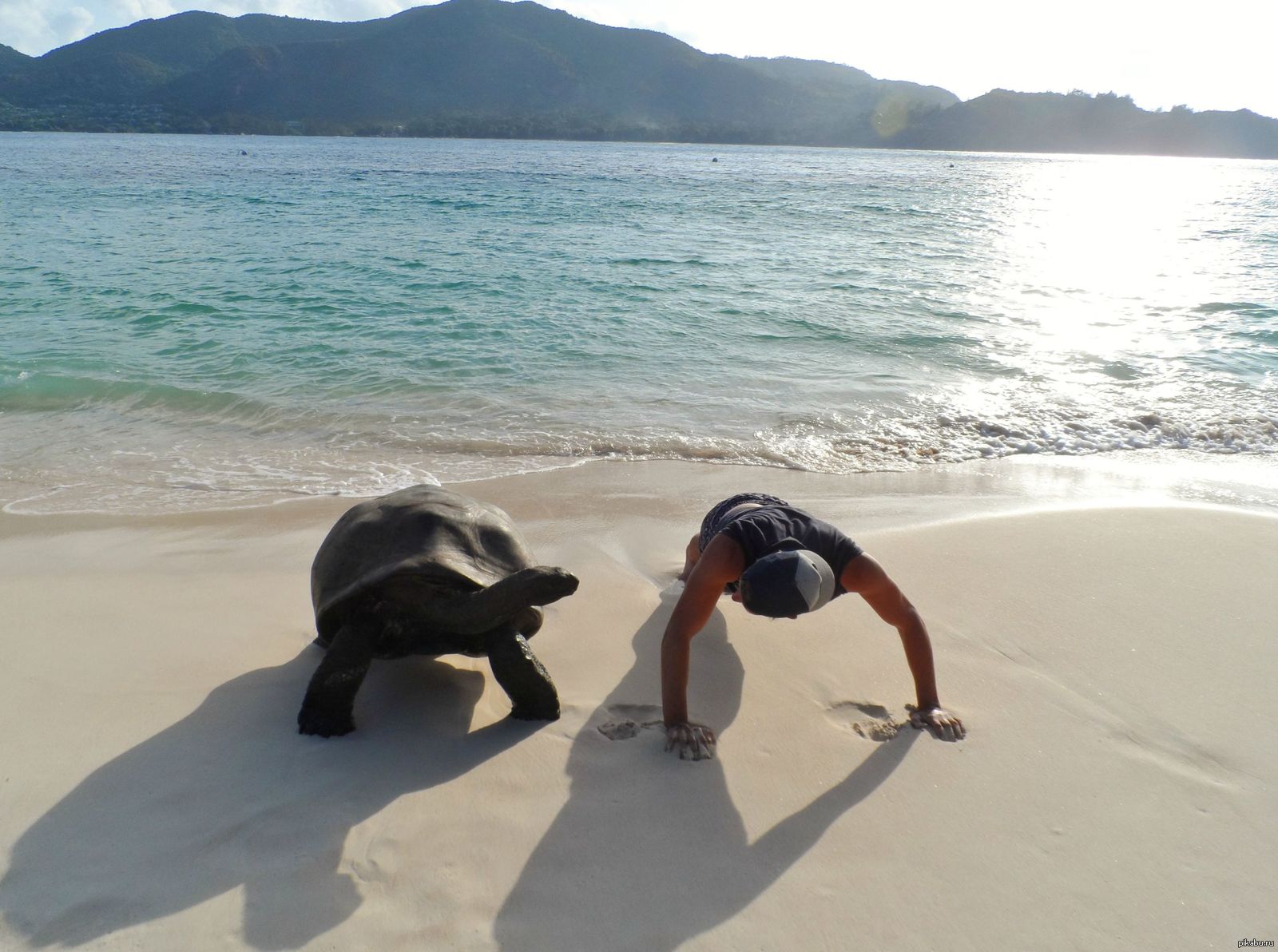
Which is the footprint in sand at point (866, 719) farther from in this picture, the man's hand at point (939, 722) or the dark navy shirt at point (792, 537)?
the dark navy shirt at point (792, 537)

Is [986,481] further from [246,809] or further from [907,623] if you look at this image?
[246,809]

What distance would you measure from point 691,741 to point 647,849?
1.66 ft

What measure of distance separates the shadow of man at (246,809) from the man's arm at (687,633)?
1.75ft

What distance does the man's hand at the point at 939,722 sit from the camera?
3076 mm

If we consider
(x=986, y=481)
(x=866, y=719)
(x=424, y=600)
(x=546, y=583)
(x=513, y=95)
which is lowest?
(x=986, y=481)

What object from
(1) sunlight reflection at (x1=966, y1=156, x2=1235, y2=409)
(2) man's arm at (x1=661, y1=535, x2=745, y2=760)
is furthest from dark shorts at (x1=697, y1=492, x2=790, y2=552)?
(1) sunlight reflection at (x1=966, y1=156, x2=1235, y2=409)

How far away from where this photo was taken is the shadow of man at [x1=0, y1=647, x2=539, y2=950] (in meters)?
2.24

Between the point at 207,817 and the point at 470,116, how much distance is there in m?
123

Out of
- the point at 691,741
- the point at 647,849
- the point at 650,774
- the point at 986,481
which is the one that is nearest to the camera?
the point at 647,849

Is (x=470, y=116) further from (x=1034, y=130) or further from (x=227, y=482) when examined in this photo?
(x=227, y=482)

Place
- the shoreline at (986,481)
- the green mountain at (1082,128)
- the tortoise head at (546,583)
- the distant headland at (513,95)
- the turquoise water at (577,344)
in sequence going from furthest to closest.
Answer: the green mountain at (1082,128)
the distant headland at (513,95)
the turquoise water at (577,344)
the shoreline at (986,481)
the tortoise head at (546,583)

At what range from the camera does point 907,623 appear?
317cm

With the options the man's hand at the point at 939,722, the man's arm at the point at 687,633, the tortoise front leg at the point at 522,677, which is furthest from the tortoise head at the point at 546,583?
the man's hand at the point at 939,722

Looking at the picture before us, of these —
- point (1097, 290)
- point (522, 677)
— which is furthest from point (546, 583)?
point (1097, 290)
